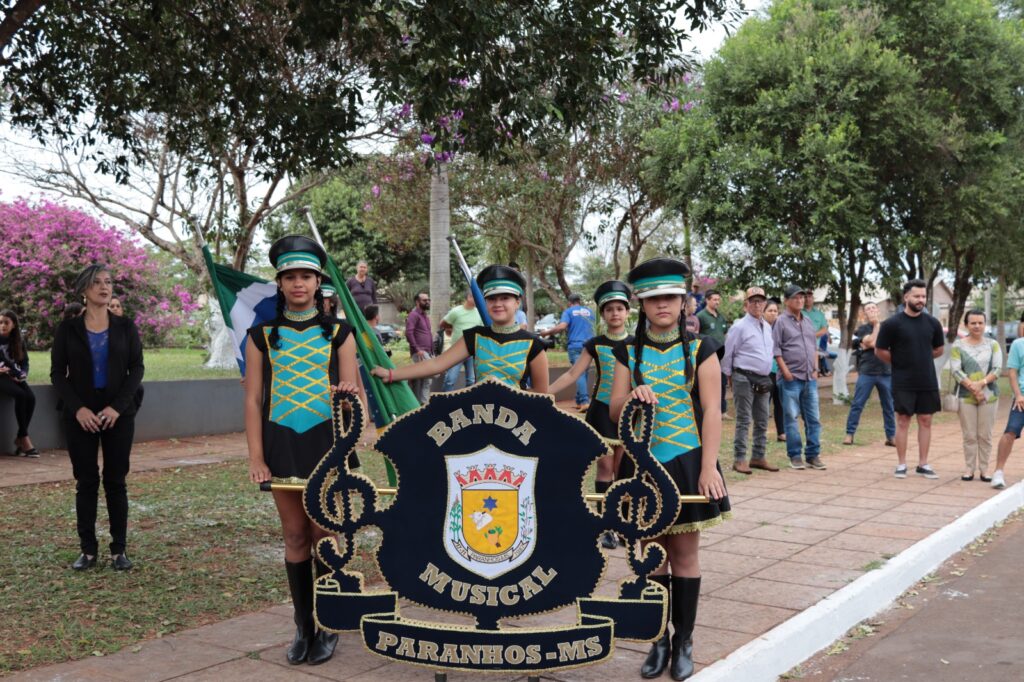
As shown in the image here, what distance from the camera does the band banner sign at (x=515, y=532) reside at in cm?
398

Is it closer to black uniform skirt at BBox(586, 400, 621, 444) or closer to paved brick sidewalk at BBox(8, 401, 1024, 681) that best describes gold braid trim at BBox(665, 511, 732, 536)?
paved brick sidewalk at BBox(8, 401, 1024, 681)

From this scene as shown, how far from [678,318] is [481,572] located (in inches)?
56.7

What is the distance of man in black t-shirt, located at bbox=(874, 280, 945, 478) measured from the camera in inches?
394

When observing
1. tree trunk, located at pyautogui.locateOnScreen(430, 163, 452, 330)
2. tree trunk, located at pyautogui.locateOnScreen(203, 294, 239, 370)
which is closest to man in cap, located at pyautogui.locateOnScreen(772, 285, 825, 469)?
tree trunk, located at pyautogui.locateOnScreen(430, 163, 452, 330)

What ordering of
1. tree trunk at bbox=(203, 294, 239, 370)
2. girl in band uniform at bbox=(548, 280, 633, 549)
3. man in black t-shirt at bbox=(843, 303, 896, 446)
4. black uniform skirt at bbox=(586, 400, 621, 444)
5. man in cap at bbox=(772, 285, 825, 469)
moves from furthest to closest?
1. tree trunk at bbox=(203, 294, 239, 370)
2. man in black t-shirt at bbox=(843, 303, 896, 446)
3. man in cap at bbox=(772, 285, 825, 469)
4. black uniform skirt at bbox=(586, 400, 621, 444)
5. girl in band uniform at bbox=(548, 280, 633, 549)

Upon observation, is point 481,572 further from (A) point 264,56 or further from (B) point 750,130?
(B) point 750,130

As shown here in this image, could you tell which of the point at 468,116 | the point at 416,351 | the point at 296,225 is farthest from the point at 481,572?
the point at 296,225

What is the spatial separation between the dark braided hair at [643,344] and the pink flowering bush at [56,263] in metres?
16.8

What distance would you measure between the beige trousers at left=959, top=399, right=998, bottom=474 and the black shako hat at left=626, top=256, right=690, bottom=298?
678cm

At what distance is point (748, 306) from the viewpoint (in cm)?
1065

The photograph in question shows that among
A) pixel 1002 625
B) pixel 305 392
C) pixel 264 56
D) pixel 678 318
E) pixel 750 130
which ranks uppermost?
pixel 750 130

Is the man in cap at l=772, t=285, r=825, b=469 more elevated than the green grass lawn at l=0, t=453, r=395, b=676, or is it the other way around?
the man in cap at l=772, t=285, r=825, b=469

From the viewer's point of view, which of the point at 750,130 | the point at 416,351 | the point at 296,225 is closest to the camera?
the point at 416,351

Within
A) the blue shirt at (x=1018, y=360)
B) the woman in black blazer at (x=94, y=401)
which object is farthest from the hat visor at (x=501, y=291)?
the blue shirt at (x=1018, y=360)
